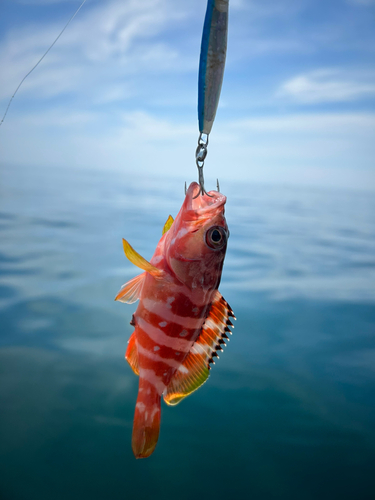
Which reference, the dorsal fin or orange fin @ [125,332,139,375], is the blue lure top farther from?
orange fin @ [125,332,139,375]

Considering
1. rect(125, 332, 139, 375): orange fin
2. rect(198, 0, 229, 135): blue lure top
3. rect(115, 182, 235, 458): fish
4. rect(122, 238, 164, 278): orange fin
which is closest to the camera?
rect(198, 0, 229, 135): blue lure top

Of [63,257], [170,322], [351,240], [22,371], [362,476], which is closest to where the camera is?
[170,322]

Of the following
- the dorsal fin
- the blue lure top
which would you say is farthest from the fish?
the blue lure top

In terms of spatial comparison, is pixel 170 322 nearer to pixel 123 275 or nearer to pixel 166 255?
pixel 166 255

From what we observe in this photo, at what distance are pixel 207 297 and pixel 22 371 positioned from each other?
5.56m

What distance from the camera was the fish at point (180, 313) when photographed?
5.53 feet

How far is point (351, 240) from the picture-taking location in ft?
72.9

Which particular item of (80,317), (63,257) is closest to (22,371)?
(80,317)

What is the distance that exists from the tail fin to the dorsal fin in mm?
130

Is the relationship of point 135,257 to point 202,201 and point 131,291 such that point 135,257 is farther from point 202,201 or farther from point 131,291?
point 202,201

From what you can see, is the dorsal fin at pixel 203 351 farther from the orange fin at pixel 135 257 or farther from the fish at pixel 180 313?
the orange fin at pixel 135 257

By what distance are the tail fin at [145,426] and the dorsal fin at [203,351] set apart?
130mm

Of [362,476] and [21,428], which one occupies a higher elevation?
[21,428]

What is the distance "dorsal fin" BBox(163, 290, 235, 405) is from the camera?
5.86ft
